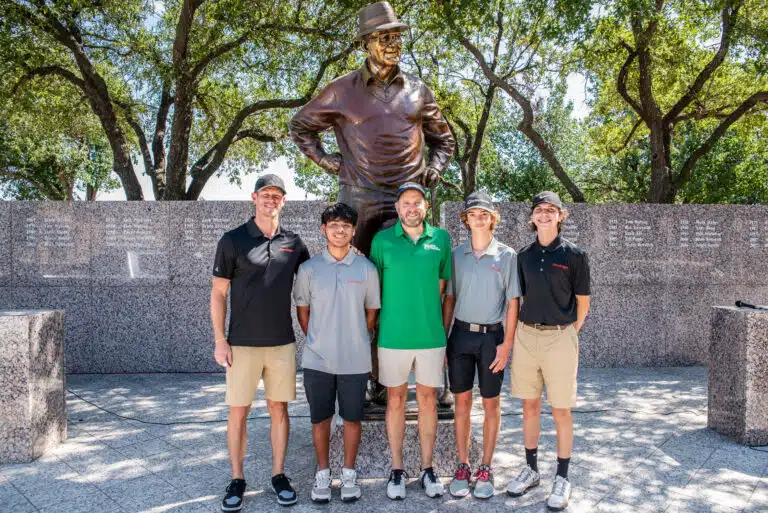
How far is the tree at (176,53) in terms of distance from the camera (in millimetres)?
10367

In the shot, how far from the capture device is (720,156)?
19.4m

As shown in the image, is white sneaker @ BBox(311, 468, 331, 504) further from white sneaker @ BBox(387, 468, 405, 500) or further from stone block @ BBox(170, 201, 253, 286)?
stone block @ BBox(170, 201, 253, 286)

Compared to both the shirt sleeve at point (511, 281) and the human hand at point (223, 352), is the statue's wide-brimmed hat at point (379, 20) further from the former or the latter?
the human hand at point (223, 352)

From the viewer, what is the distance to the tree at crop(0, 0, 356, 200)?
1037 centimetres

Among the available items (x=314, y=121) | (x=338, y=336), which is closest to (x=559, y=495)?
(x=338, y=336)

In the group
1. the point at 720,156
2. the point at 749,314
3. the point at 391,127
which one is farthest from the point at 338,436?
the point at 720,156

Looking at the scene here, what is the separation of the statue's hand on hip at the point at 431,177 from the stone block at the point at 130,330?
15.1ft

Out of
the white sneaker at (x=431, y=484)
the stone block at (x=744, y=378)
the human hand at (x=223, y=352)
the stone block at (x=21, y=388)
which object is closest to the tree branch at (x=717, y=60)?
the stone block at (x=744, y=378)

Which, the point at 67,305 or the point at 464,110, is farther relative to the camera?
the point at 464,110

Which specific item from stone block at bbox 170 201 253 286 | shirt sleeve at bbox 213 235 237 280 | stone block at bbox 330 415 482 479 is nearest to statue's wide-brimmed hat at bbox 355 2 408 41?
shirt sleeve at bbox 213 235 237 280

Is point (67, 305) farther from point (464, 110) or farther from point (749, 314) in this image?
point (464, 110)

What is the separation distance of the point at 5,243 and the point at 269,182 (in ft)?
18.2

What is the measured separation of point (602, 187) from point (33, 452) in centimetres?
1942

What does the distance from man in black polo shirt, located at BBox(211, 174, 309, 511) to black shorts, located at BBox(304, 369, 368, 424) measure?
169 millimetres
